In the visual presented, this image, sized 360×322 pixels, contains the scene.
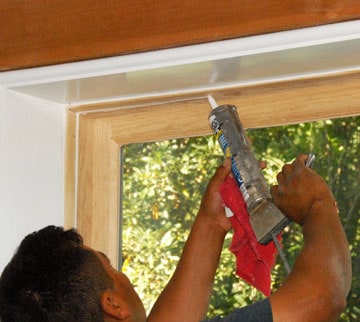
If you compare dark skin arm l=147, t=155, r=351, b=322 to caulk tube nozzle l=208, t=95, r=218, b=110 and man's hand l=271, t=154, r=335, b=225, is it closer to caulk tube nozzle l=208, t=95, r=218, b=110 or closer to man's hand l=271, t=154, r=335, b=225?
man's hand l=271, t=154, r=335, b=225

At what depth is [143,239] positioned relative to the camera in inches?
65.0

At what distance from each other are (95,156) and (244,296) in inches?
15.2

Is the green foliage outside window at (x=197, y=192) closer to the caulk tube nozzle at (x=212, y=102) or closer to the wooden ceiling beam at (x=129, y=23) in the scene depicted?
Answer: the caulk tube nozzle at (x=212, y=102)

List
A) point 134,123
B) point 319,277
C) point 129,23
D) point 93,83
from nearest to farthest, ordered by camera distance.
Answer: point 319,277 → point 129,23 → point 93,83 → point 134,123

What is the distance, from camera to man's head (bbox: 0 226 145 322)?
123 centimetres

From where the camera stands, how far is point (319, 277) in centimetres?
113

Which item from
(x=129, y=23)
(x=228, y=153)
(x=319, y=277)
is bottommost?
(x=319, y=277)

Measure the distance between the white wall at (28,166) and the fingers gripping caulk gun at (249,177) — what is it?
41 centimetres

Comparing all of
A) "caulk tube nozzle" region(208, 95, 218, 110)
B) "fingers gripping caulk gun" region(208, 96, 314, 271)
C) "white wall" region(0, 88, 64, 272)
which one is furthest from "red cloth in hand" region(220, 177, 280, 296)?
"white wall" region(0, 88, 64, 272)

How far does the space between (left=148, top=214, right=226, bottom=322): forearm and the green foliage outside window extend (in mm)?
130

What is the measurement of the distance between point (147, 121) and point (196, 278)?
34 cm

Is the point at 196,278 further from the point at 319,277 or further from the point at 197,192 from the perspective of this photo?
the point at 319,277

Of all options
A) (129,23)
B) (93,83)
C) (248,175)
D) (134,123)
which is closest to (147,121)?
(134,123)

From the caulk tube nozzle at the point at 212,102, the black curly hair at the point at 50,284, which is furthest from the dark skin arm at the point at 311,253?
the black curly hair at the point at 50,284
